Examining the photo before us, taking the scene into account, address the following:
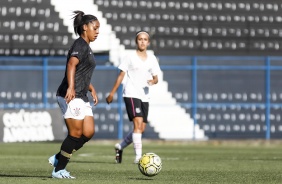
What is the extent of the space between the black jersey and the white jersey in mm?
3896

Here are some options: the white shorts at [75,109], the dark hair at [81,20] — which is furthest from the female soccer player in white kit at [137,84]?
the white shorts at [75,109]

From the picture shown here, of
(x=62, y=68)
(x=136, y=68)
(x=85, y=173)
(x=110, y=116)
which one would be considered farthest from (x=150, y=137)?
(x=85, y=173)

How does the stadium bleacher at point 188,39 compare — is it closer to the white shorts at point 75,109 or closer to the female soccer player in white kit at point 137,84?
the female soccer player in white kit at point 137,84

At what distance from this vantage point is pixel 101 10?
25531 millimetres

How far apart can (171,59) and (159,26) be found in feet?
3.39

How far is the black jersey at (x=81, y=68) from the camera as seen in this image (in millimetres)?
9164

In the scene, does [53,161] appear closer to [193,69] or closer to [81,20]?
[81,20]

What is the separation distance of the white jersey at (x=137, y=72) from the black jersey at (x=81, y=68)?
390 cm

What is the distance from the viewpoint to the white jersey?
13180 millimetres

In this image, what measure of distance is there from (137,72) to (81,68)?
4.07 metres

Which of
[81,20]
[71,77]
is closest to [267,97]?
[81,20]

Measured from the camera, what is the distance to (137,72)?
522 inches

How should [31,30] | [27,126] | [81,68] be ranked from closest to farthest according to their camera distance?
Result: [81,68]
[27,126]
[31,30]

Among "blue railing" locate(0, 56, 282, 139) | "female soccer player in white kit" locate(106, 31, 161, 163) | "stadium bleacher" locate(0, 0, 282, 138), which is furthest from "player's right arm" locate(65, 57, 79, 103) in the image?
"stadium bleacher" locate(0, 0, 282, 138)
